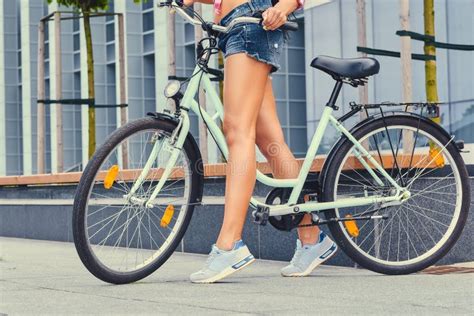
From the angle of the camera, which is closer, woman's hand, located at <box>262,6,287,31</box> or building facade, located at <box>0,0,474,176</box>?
woman's hand, located at <box>262,6,287,31</box>

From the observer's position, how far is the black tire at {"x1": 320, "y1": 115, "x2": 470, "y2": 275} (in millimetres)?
5055

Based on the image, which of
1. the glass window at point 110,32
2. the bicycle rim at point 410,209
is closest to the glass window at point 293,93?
the glass window at point 110,32

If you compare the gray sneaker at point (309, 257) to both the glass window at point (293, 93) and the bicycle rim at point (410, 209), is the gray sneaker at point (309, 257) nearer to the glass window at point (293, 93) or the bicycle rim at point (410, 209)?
the bicycle rim at point (410, 209)

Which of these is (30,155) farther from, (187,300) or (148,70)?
(187,300)

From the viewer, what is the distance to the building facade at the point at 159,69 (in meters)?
23.3

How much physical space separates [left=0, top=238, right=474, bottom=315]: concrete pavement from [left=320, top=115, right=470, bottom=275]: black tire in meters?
0.07

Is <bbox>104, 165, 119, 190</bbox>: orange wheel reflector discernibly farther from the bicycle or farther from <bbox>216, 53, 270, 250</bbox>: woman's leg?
<bbox>216, 53, 270, 250</bbox>: woman's leg

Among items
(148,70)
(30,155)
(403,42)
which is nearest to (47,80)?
(30,155)

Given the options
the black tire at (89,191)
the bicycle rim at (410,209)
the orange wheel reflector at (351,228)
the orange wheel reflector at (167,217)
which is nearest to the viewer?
the black tire at (89,191)

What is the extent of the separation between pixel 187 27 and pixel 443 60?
1002 cm

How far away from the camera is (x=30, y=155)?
42.2 meters

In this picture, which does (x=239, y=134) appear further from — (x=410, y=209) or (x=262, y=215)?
(x=410, y=209)

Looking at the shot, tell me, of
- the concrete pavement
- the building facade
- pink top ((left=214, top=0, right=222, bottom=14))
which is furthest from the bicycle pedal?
the building facade

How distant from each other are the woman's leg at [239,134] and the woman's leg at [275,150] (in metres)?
0.25
